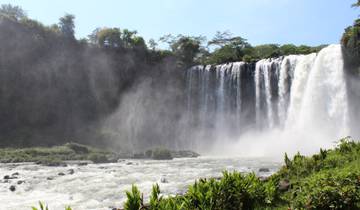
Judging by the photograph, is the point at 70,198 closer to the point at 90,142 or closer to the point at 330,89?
the point at 330,89

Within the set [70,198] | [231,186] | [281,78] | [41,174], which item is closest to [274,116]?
[281,78]

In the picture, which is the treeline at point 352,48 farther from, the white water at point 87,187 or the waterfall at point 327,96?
the white water at point 87,187

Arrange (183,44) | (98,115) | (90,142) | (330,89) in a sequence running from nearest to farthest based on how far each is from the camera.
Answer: (330,89), (90,142), (98,115), (183,44)

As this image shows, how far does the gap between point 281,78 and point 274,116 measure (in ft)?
13.5

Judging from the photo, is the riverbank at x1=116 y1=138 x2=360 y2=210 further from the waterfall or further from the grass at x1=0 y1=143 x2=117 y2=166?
the waterfall

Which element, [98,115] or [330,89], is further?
[98,115]

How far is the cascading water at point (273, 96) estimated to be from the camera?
34.6m

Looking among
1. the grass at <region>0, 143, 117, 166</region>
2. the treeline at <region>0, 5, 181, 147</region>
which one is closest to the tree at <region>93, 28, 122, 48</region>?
the treeline at <region>0, 5, 181, 147</region>

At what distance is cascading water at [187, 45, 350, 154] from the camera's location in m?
34.6

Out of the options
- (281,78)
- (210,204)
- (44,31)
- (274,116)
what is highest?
(44,31)

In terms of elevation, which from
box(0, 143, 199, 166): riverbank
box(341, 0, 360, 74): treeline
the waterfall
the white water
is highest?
box(341, 0, 360, 74): treeline

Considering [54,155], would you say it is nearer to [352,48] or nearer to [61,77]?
[61,77]

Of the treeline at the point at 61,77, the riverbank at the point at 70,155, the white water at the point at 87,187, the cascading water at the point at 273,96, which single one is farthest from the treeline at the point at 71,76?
the white water at the point at 87,187

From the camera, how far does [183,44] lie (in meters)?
59.4
